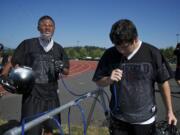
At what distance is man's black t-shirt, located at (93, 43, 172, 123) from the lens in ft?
11.5

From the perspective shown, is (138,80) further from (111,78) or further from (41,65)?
(41,65)

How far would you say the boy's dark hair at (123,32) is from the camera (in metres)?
3.12

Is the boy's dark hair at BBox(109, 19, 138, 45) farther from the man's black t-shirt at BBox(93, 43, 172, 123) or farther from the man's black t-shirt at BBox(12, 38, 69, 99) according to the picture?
the man's black t-shirt at BBox(12, 38, 69, 99)

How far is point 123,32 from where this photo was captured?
3119mm

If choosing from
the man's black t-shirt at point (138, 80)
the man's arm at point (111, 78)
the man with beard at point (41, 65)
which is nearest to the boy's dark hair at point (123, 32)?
the man's arm at point (111, 78)

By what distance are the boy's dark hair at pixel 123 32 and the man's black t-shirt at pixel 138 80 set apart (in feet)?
1.22

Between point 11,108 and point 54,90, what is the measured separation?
577 centimetres

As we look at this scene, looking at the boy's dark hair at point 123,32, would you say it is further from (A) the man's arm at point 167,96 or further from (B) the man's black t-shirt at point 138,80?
(A) the man's arm at point 167,96

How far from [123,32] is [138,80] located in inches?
24.1

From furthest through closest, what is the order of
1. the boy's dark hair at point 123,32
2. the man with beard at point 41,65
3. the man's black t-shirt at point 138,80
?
the man with beard at point 41,65 < the man's black t-shirt at point 138,80 < the boy's dark hair at point 123,32

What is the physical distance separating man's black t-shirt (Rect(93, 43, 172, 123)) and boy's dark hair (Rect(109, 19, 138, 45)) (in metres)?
0.37

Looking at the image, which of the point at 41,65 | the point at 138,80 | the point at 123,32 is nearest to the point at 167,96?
the point at 138,80

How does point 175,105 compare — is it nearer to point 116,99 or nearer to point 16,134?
point 116,99

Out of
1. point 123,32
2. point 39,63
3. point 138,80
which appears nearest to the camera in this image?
point 123,32
